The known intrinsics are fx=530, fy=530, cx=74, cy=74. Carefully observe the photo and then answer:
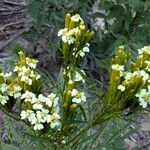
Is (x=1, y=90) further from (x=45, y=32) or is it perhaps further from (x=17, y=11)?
(x=17, y=11)

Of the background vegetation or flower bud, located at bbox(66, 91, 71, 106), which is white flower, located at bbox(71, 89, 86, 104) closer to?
flower bud, located at bbox(66, 91, 71, 106)

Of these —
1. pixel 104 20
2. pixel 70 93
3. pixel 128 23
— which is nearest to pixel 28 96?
pixel 70 93

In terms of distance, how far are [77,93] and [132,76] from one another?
188mm

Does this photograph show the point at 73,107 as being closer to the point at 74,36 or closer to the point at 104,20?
the point at 74,36

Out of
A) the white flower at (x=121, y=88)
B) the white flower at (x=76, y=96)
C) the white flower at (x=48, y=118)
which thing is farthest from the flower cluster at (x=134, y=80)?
the white flower at (x=48, y=118)

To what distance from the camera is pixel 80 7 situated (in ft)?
11.2

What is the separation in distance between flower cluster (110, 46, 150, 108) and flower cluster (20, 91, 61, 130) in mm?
205

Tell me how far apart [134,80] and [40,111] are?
12.7 inches

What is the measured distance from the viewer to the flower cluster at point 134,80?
5.63ft

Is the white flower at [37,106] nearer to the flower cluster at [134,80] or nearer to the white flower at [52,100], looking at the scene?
the white flower at [52,100]

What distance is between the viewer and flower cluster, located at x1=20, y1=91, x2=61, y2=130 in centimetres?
172

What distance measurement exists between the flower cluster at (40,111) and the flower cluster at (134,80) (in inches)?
8.1

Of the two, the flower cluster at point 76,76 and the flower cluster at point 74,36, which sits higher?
the flower cluster at point 74,36

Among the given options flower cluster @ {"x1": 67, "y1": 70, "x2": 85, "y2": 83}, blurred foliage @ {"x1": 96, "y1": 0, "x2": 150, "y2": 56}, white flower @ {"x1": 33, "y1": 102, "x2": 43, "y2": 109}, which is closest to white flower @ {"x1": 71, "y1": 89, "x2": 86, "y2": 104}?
white flower @ {"x1": 33, "y1": 102, "x2": 43, "y2": 109}
